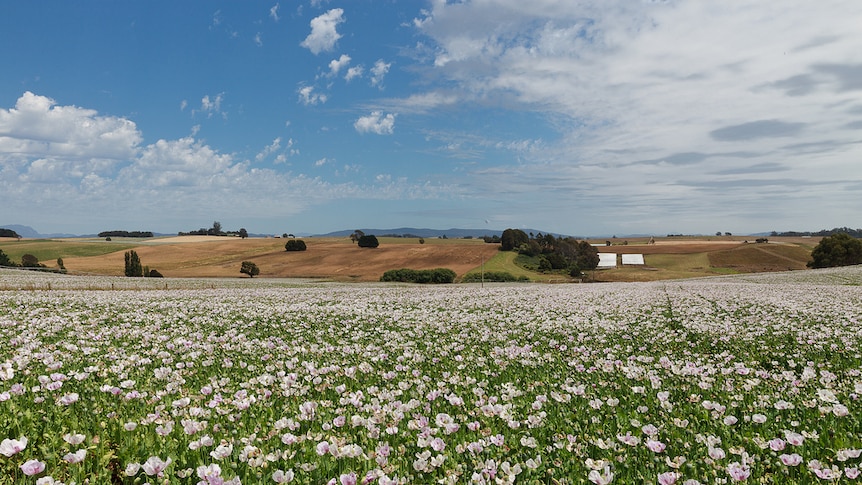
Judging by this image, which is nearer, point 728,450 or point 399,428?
point 728,450

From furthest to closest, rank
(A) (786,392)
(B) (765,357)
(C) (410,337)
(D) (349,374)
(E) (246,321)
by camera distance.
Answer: (E) (246,321) < (C) (410,337) < (B) (765,357) < (D) (349,374) < (A) (786,392)

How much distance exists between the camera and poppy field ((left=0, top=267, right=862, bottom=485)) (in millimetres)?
4344

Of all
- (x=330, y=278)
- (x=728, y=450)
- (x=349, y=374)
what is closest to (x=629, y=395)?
(x=728, y=450)

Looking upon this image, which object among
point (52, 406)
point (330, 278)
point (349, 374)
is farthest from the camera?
point (330, 278)

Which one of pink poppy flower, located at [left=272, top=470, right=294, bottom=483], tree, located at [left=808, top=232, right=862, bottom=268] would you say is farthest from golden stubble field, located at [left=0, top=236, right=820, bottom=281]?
pink poppy flower, located at [left=272, top=470, right=294, bottom=483]

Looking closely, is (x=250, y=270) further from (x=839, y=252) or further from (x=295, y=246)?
(x=839, y=252)

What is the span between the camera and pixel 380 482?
12.3ft

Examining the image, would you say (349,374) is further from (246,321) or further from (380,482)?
(246,321)

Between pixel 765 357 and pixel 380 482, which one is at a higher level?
pixel 380 482

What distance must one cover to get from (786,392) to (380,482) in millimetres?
6409

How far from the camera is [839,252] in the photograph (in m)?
83.1

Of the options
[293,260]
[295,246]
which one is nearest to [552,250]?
[293,260]

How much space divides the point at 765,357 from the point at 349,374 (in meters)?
9.21

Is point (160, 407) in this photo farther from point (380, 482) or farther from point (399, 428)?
point (380, 482)
